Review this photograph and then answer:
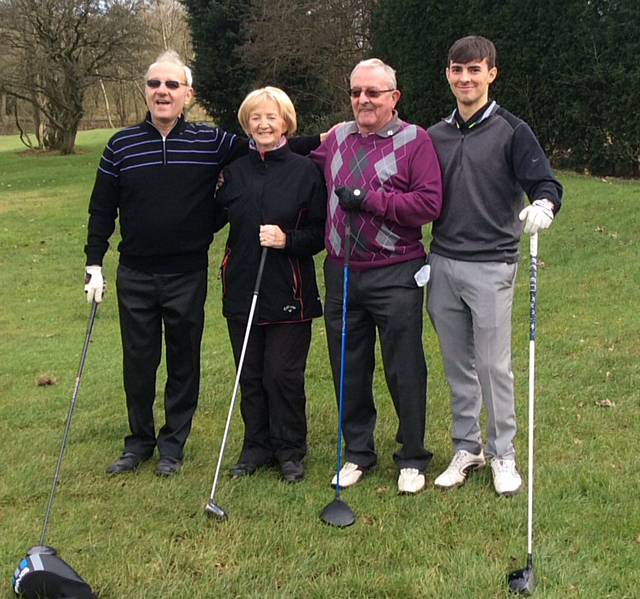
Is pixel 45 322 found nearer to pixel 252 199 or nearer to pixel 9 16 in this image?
pixel 252 199

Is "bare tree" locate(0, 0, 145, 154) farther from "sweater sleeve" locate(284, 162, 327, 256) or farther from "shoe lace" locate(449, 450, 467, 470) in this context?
"shoe lace" locate(449, 450, 467, 470)

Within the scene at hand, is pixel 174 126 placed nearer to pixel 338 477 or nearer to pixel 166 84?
pixel 166 84

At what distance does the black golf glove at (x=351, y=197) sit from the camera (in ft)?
12.4

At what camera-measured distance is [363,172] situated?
12.9 ft

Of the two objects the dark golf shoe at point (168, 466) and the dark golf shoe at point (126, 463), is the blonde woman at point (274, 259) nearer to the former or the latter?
the dark golf shoe at point (168, 466)

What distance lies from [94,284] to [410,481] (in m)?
2.01

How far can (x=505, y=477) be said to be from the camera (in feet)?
13.2

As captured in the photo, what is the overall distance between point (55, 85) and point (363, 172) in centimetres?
3103

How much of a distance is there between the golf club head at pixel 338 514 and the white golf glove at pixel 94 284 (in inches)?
66.1

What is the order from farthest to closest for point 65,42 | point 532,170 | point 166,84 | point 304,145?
point 65,42, point 304,145, point 166,84, point 532,170

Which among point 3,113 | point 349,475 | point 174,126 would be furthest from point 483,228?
point 3,113

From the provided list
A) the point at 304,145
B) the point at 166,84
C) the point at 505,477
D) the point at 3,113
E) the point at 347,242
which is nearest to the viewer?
the point at 347,242

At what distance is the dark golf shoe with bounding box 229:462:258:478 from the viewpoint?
436 centimetres

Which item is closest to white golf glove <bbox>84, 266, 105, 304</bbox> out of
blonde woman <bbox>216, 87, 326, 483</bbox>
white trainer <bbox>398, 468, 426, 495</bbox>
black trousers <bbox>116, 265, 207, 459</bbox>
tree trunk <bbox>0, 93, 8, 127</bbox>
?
black trousers <bbox>116, 265, 207, 459</bbox>
